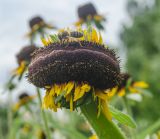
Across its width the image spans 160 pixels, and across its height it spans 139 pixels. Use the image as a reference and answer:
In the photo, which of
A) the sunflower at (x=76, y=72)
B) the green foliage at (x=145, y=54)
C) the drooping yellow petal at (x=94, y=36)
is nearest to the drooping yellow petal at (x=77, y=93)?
the sunflower at (x=76, y=72)

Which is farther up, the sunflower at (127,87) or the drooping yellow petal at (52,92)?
the sunflower at (127,87)

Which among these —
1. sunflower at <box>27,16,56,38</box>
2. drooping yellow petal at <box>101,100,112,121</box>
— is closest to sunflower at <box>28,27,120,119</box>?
drooping yellow petal at <box>101,100,112,121</box>

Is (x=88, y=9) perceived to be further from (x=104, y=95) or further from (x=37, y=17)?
(x=104, y=95)

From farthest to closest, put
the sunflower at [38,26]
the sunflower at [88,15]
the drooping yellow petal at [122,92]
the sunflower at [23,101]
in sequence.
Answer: the sunflower at [38,26] → the sunflower at [23,101] → the sunflower at [88,15] → the drooping yellow petal at [122,92]

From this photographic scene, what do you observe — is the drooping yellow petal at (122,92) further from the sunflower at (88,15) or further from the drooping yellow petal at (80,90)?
the drooping yellow petal at (80,90)

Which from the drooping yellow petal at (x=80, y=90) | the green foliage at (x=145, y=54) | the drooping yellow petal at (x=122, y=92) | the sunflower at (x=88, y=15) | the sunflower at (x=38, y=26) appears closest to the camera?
the drooping yellow petal at (x=80, y=90)

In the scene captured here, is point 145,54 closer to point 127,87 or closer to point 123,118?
point 127,87
